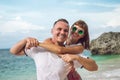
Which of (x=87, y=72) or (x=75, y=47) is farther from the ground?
(x=75, y=47)

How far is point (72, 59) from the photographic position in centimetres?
236

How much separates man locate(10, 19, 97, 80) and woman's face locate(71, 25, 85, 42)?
0.12 meters

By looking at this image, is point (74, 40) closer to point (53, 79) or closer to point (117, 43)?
point (53, 79)

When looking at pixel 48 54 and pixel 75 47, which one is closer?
pixel 48 54

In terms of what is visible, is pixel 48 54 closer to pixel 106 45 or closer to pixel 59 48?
pixel 59 48

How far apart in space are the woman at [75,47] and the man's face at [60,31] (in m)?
0.05

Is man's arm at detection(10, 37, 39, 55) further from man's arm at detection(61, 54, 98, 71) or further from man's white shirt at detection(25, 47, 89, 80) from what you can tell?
man's arm at detection(61, 54, 98, 71)

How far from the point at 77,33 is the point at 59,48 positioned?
21cm

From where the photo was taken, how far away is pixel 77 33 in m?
2.53

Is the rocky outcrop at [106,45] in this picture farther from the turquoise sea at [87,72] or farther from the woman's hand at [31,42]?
the woman's hand at [31,42]

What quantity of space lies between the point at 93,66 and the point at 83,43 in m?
0.21

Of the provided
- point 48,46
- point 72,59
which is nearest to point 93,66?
point 72,59

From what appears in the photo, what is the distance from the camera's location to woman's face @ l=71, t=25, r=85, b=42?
2.53 metres

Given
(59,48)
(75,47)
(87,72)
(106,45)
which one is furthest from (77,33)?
(106,45)
